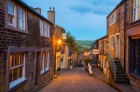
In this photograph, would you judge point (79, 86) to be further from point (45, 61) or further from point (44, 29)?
point (44, 29)

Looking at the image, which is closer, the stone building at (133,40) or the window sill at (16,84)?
the window sill at (16,84)

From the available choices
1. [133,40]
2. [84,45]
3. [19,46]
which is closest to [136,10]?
[133,40]

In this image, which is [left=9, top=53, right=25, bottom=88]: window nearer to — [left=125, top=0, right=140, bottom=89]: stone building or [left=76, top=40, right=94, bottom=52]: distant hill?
[left=125, top=0, right=140, bottom=89]: stone building

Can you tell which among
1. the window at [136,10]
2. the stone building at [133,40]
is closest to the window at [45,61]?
the stone building at [133,40]

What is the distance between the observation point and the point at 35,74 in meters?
16.1

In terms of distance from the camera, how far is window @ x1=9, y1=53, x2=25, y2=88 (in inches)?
441

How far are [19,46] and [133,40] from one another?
8647 millimetres

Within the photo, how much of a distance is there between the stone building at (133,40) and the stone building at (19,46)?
6.31 metres

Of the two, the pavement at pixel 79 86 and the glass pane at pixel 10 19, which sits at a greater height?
the glass pane at pixel 10 19

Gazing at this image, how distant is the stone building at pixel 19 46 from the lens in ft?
32.0

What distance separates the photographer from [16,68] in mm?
12008

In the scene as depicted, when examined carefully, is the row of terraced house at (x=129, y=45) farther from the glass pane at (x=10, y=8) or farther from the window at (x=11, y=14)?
the glass pane at (x=10, y=8)

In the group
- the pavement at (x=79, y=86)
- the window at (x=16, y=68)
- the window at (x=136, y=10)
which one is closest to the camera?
the window at (x=16, y=68)

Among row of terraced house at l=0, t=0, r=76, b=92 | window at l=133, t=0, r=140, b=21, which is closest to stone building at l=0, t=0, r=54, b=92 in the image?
row of terraced house at l=0, t=0, r=76, b=92
